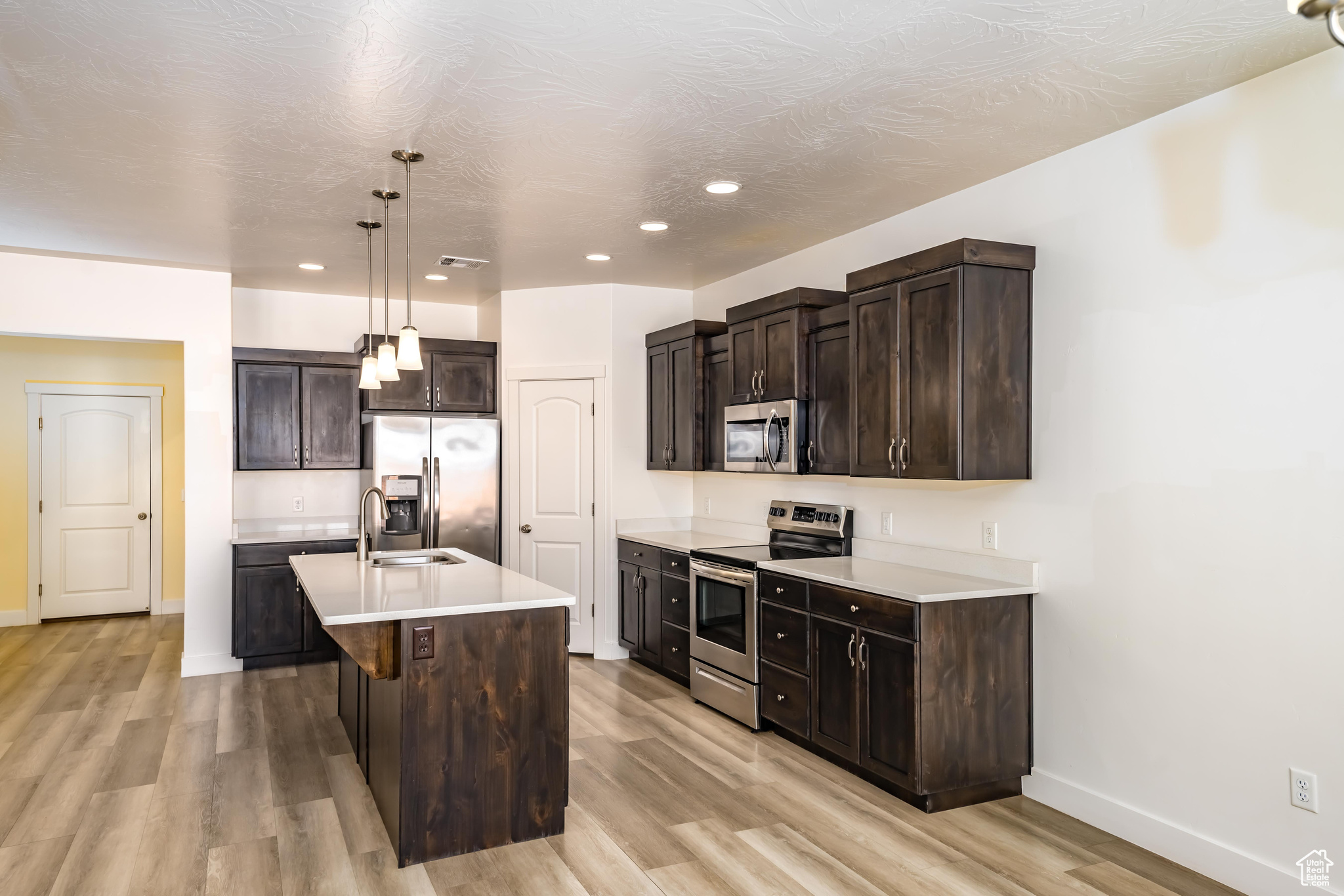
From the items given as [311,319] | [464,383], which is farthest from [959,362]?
[311,319]

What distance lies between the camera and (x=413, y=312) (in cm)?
643

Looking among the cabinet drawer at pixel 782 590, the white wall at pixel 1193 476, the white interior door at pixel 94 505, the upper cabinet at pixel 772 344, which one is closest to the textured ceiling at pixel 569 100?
the white wall at pixel 1193 476

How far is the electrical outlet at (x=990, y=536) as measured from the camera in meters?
3.60

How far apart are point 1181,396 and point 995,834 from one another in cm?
169

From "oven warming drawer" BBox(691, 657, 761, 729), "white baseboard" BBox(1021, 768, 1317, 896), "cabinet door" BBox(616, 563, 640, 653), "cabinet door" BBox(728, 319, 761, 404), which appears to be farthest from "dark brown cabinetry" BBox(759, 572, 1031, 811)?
"cabinet door" BBox(616, 563, 640, 653)

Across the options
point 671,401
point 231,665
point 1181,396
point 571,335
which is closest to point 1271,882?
point 1181,396

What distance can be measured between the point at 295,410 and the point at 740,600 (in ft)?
11.5

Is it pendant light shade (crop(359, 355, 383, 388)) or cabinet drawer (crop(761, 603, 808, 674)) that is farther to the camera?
cabinet drawer (crop(761, 603, 808, 674))

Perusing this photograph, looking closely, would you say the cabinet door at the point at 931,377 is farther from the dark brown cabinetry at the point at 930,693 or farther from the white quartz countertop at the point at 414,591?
the white quartz countertop at the point at 414,591

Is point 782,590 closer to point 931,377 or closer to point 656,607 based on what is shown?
point 931,377

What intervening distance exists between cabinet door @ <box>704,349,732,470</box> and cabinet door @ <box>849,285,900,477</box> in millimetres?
1293

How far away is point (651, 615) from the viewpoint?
17.7ft

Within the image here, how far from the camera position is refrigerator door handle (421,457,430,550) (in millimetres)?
5730

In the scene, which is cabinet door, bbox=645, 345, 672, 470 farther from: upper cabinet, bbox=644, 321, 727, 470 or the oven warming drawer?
the oven warming drawer
